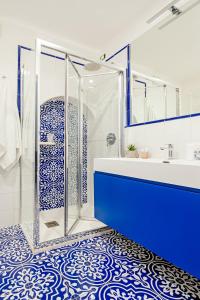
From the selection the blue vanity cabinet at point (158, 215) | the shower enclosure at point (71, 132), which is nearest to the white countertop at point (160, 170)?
the blue vanity cabinet at point (158, 215)

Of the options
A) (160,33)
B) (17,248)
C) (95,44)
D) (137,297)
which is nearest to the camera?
(137,297)

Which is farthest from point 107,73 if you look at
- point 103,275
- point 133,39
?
point 103,275

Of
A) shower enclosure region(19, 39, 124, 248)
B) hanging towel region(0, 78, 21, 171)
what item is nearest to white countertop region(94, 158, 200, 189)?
shower enclosure region(19, 39, 124, 248)

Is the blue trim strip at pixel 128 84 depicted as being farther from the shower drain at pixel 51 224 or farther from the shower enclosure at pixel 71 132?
the shower drain at pixel 51 224

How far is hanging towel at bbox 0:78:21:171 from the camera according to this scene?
6.62ft

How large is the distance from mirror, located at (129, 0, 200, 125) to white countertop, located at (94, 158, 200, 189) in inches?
24.3

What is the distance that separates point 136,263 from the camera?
1.42 metres

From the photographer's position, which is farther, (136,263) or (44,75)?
(44,75)

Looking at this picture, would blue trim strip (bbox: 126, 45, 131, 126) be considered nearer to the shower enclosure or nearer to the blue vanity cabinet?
the shower enclosure

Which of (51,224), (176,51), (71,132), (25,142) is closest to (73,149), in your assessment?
(71,132)

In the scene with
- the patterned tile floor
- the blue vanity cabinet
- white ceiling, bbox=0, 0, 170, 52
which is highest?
white ceiling, bbox=0, 0, 170, 52

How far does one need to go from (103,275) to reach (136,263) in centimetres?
29

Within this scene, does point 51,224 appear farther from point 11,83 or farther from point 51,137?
point 11,83

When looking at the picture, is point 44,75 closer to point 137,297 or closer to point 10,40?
point 10,40
